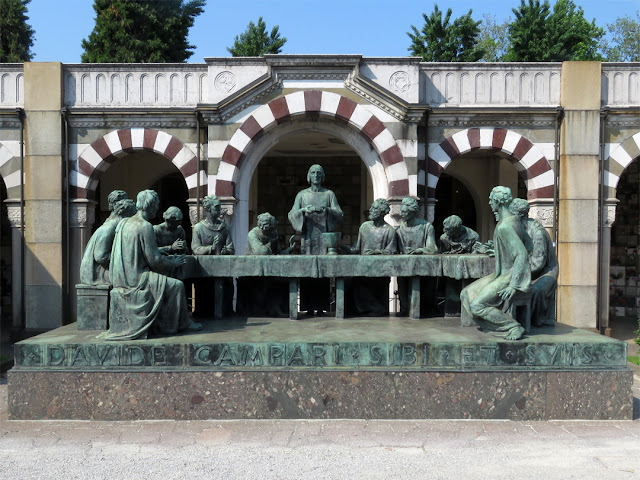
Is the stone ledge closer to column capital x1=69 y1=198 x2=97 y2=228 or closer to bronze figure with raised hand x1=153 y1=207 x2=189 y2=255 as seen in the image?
bronze figure with raised hand x1=153 y1=207 x2=189 y2=255

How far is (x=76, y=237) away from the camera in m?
10.6

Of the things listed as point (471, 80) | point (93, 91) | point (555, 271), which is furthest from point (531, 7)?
point (555, 271)

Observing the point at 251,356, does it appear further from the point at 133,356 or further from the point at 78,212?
the point at 78,212

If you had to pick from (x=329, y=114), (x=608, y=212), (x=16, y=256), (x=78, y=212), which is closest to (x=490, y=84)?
(x=329, y=114)

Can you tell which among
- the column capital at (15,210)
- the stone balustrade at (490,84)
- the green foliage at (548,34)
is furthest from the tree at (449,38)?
the column capital at (15,210)

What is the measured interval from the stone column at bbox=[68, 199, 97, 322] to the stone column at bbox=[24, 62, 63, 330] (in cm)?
21

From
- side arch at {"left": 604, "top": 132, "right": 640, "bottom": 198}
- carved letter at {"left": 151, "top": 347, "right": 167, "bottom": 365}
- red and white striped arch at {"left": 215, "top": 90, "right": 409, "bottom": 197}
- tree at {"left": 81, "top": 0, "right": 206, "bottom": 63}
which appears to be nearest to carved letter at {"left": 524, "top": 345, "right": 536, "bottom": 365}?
carved letter at {"left": 151, "top": 347, "right": 167, "bottom": 365}

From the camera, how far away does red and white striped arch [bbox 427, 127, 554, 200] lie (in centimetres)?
1055

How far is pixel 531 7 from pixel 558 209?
1358 cm

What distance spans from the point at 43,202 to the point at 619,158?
10728 mm

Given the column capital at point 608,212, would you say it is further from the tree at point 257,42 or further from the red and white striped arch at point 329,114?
the tree at point 257,42

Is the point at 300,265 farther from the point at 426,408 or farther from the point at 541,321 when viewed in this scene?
the point at 541,321

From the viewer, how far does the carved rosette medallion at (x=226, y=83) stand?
10445 millimetres

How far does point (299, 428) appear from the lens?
500cm
